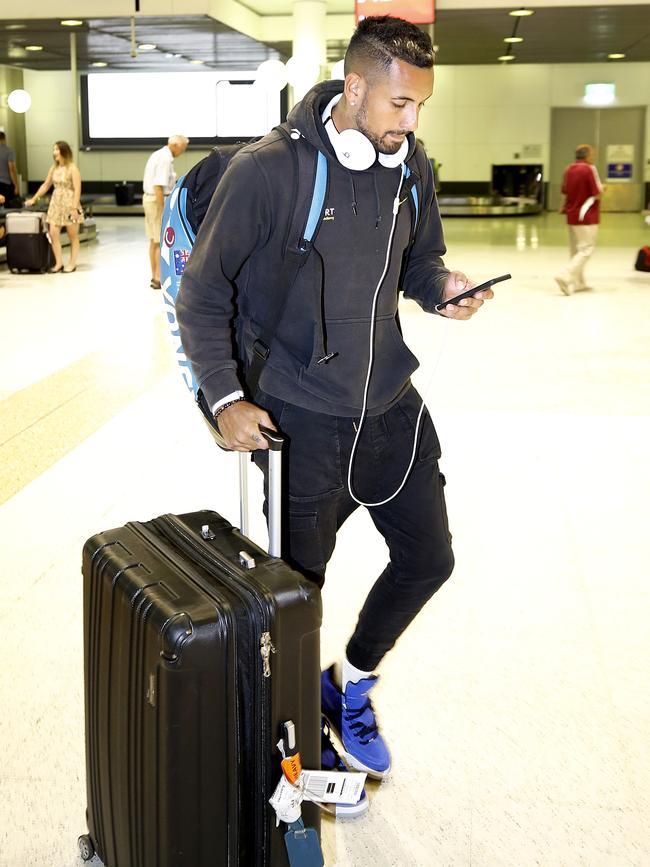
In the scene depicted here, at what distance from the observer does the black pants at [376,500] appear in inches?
82.0

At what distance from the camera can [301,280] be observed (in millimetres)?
2006

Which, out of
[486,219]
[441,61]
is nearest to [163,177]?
[441,61]

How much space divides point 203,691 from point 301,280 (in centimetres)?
81

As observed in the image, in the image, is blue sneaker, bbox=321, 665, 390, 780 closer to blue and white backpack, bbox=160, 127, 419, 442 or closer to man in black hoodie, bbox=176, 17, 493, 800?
man in black hoodie, bbox=176, 17, 493, 800

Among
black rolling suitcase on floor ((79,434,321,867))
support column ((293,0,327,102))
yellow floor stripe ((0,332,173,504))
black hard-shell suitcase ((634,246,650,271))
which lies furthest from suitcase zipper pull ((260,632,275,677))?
support column ((293,0,327,102))

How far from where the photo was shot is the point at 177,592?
1695 mm

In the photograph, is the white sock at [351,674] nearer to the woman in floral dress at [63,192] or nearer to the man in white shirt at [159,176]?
the man in white shirt at [159,176]

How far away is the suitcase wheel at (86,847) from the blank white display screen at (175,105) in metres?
28.0

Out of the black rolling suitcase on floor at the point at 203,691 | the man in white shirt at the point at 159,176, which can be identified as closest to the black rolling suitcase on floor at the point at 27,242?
the man in white shirt at the point at 159,176

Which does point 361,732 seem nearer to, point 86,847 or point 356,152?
point 86,847

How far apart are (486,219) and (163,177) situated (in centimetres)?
1614

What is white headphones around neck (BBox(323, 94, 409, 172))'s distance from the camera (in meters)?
1.93

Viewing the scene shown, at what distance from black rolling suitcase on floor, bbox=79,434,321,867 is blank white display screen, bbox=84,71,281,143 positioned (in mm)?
28112

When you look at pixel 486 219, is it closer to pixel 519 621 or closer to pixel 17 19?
pixel 17 19
